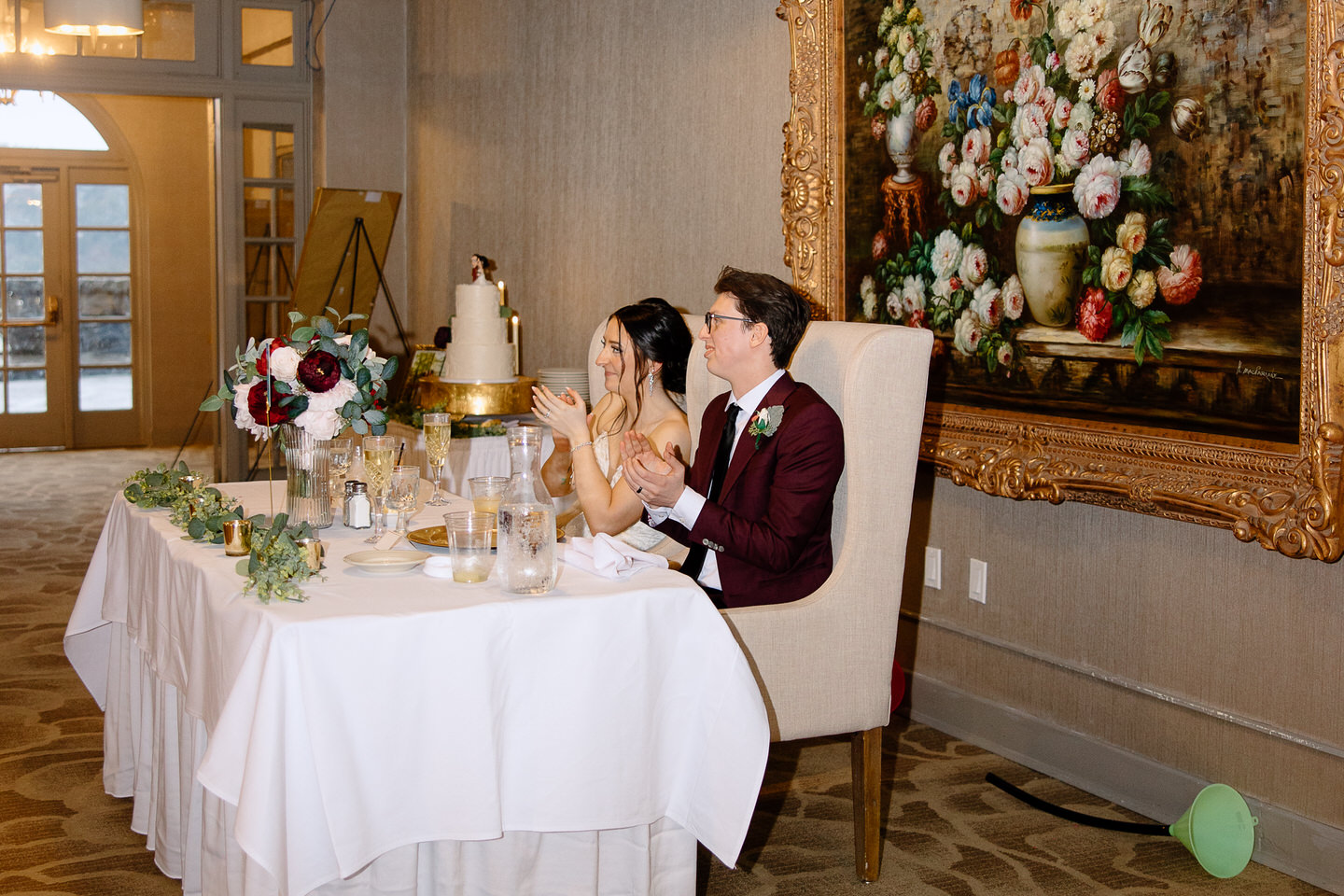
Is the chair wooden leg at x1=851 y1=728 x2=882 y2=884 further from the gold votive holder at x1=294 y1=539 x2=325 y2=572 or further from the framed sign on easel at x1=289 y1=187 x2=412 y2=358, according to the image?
the framed sign on easel at x1=289 y1=187 x2=412 y2=358

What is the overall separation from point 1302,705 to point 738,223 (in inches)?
91.3

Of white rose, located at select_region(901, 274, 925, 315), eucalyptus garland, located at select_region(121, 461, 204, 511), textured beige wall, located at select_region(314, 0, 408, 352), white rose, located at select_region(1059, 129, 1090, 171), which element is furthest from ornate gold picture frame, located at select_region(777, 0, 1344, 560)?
textured beige wall, located at select_region(314, 0, 408, 352)

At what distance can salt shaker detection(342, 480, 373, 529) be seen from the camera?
2604mm

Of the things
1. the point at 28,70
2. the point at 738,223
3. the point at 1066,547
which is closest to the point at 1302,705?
the point at 1066,547

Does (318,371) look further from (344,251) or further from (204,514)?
(344,251)

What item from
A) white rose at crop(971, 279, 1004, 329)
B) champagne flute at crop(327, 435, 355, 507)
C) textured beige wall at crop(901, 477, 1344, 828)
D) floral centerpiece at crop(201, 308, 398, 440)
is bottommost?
textured beige wall at crop(901, 477, 1344, 828)

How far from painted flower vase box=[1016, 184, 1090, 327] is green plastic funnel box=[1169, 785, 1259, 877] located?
1.18 m

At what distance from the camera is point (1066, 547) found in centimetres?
329

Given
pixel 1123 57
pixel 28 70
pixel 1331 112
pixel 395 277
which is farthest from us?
pixel 395 277

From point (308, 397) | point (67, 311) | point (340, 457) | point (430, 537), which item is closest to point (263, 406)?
point (308, 397)

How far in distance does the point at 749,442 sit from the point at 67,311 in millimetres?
9330

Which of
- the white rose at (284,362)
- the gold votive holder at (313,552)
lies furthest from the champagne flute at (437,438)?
the gold votive holder at (313,552)

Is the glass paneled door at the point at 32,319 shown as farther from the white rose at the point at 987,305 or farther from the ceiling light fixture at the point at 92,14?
the white rose at the point at 987,305

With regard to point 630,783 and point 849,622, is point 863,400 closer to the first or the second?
point 849,622
